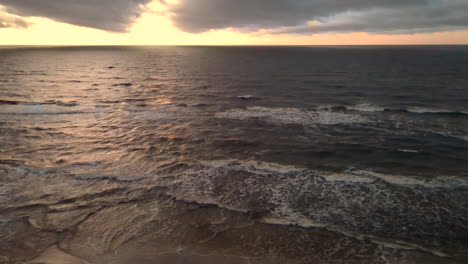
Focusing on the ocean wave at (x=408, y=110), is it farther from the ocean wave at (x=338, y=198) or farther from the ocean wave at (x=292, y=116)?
the ocean wave at (x=338, y=198)

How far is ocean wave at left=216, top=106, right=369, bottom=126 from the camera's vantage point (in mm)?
23430

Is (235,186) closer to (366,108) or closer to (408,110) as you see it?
(366,108)

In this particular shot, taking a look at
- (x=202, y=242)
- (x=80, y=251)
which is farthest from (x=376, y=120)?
(x=80, y=251)

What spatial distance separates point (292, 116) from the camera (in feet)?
82.5

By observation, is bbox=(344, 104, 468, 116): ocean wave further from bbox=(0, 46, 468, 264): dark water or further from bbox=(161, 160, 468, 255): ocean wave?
bbox=(161, 160, 468, 255): ocean wave

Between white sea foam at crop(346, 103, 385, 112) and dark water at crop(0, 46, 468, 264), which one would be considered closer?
dark water at crop(0, 46, 468, 264)

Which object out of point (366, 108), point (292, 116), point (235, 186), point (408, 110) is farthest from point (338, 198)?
point (408, 110)

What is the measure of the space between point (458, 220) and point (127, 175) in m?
15.3

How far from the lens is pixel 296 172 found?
14.1 metres

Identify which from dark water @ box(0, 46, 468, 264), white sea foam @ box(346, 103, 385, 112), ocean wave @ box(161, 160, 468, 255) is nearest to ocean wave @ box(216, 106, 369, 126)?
dark water @ box(0, 46, 468, 264)

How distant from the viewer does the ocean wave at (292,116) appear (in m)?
23.4

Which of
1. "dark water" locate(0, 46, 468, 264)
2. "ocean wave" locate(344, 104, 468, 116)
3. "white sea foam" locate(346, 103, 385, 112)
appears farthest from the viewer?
"white sea foam" locate(346, 103, 385, 112)

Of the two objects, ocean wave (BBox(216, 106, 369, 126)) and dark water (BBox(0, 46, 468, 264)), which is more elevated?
ocean wave (BBox(216, 106, 369, 126))

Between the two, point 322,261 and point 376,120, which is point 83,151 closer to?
point 322,261
